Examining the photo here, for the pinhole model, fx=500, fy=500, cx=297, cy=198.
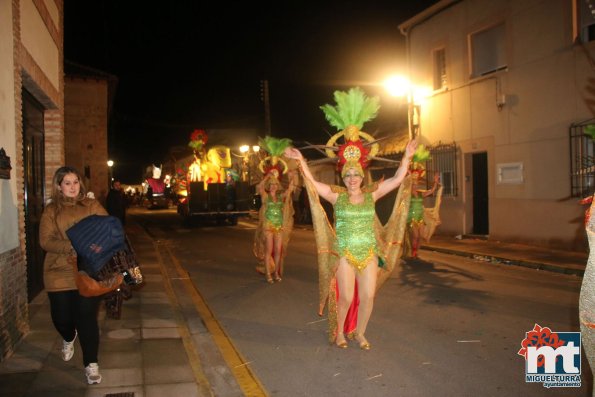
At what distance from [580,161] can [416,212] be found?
172 inches

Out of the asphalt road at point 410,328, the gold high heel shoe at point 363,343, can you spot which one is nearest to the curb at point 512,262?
the asphalt road at point 410,328

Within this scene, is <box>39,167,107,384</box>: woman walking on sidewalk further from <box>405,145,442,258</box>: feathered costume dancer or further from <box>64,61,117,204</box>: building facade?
<box>64,61,117,204</box>: building facade

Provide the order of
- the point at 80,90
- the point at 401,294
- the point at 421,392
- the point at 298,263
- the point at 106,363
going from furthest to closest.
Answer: the point at 80,90 < the point at 298,263 < the point at 401,294 < the point at 106,363 < the point at 421,392

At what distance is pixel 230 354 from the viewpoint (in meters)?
5.38

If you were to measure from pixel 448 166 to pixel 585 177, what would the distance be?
497 cm

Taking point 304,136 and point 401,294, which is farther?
point 304,136

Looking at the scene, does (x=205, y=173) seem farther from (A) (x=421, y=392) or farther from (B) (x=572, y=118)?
(A) (x=421, y=392)

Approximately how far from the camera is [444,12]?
16.8 metres

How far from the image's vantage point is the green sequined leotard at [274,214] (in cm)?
900

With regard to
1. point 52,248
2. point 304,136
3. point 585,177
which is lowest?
point 52,248

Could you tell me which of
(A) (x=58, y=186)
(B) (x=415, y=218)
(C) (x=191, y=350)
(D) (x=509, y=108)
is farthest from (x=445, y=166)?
(A) (x=58, y=186)

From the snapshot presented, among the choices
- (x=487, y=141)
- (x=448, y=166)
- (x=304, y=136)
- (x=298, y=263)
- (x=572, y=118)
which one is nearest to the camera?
(x=298, y=263)

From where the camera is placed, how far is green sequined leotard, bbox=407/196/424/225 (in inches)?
456

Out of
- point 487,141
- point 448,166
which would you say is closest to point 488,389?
point 487,141
